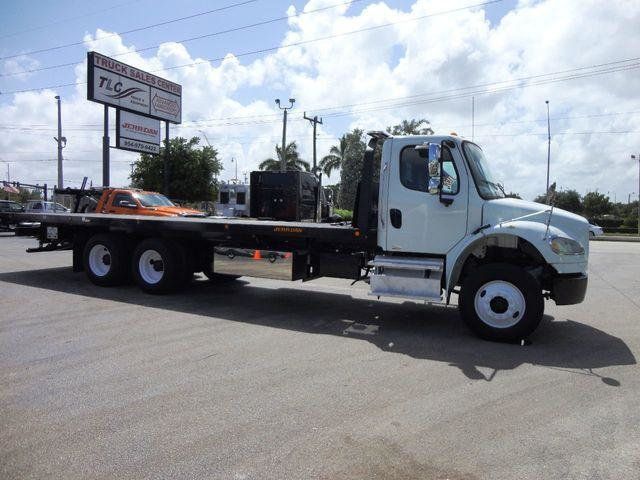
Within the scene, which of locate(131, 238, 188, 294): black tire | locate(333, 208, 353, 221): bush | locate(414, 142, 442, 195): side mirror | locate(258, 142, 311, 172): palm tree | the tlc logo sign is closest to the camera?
locate(414, 142, 442, 195): side mirror

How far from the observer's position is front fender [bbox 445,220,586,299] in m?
6.08

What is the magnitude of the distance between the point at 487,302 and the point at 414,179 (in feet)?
6.19

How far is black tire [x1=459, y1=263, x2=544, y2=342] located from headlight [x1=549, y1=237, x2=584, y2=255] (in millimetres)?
446

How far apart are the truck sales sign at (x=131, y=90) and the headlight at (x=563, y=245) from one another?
2226cm

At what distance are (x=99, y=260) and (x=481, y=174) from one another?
24.5 ft

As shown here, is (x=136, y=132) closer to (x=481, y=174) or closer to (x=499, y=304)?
(x=481, y=174)

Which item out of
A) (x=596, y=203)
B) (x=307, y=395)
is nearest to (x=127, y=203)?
(x=307, y=395)

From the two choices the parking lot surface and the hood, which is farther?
the hood

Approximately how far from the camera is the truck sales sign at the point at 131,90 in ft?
75.6

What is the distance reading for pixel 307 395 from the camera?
4.38 metres

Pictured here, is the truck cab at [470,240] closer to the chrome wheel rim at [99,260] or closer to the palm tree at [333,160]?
the chrome wheel rim at [99,260]

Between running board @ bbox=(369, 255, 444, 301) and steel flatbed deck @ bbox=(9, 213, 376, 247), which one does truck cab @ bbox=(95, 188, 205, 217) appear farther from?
running board @ bbox=(369, 255, 444, 301)

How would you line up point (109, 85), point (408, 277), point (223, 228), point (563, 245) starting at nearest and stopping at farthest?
point (563, 245)
point (408, 277)
point (223, 228)
point (109, 85)

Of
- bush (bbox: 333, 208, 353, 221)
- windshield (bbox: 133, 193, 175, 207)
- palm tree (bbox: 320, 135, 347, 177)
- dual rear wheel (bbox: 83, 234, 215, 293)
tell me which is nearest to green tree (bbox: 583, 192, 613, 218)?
palm tree (bbox: 320, 135, 347, 177)
